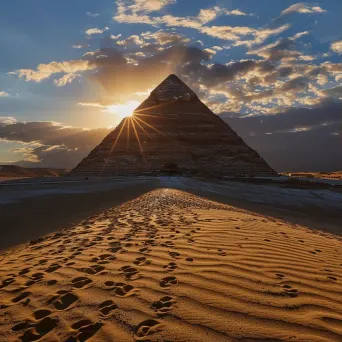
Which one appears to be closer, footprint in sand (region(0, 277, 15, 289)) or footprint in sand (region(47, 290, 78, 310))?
footprint in sand (region(47, 290, 78, 310))

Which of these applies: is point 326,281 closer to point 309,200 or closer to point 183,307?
point 183,307

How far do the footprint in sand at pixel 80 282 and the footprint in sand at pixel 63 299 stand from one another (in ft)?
0.60

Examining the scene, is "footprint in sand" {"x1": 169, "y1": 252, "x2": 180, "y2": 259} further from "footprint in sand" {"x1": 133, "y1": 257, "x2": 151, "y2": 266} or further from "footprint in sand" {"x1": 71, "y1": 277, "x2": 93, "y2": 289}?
"footprint in sand" {"x1": 71, "y1": 277, "x2": 93, "y2": 289}

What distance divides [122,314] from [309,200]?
742 inches

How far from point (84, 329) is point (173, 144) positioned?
7808cm

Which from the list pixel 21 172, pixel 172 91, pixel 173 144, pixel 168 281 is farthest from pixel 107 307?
pixel 21 172

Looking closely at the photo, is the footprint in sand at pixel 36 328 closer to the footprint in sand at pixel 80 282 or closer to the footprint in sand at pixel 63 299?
the footprint in sand at pixel 63 299

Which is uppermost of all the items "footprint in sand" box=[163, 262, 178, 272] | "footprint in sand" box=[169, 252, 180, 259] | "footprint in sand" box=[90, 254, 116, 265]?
"footprint in sand" box=[163, 262, 178, 272]

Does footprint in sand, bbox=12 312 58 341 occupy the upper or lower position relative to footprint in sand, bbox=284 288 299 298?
lower

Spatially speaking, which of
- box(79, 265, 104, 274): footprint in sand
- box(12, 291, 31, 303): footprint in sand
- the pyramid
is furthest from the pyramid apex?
box(12, 291, 31, 303): footprint in sand

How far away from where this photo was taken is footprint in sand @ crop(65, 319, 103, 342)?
2.59 m

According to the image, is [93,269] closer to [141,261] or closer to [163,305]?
[141,261]

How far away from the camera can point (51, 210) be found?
39.9 ft

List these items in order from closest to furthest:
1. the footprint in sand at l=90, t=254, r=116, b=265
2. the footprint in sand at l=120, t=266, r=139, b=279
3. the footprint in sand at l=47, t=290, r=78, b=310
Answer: the footprint in sand at l=47, t=290, r=78, b=310 → the footprint in sand at l=120, t=266, r=139, b=279 → the footprint in sand at l=90, t=254, r=116, b=265
